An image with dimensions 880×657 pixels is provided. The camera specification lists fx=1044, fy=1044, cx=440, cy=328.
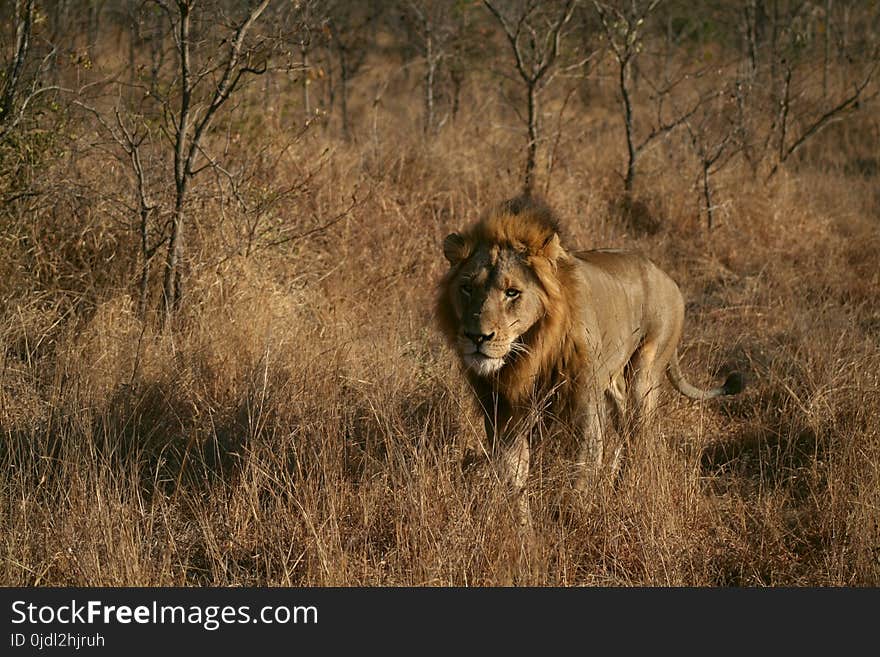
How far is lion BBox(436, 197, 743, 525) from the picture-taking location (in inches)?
154

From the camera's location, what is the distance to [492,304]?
3.87m

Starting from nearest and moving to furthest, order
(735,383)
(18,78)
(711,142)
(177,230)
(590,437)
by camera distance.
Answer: (590,437), (735,383), (18,78), (177,230), (711,142)

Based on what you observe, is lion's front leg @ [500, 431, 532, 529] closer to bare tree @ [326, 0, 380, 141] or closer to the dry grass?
the dry grass

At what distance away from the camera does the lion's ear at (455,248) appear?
4121 millimetres

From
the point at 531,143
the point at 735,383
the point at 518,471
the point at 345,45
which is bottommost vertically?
the point at 518,471

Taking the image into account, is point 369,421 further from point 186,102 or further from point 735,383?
point 186,102

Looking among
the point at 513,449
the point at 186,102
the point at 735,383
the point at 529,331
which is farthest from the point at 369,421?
the point at 186,102

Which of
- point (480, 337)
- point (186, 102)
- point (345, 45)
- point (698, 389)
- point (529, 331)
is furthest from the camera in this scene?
point (345, 45)

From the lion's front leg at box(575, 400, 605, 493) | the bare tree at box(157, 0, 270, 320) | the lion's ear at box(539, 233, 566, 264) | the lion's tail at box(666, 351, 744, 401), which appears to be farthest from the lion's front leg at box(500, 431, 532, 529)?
the bare tree at box(157, 0, 270, 320)

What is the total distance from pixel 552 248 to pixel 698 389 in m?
1.59

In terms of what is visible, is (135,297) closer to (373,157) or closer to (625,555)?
(373,157)

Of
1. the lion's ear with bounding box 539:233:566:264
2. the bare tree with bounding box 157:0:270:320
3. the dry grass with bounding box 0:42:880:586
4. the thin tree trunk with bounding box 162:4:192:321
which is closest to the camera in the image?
the dry grass with bounding box 0:42:880:586

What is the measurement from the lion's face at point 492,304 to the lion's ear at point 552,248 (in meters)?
0.10

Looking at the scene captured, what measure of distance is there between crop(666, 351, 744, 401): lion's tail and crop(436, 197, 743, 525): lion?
521 mm
